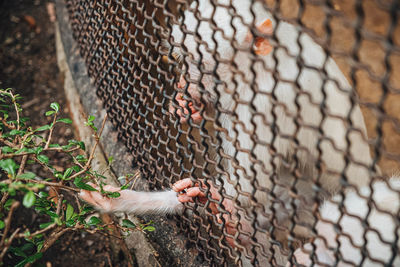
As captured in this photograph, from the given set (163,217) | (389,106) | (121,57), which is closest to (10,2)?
(121,57)

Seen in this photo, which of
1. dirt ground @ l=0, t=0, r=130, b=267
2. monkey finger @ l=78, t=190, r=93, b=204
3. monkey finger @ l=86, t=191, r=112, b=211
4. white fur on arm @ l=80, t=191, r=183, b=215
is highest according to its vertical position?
monkey finger @ l=78, t=190, r=93, b=204

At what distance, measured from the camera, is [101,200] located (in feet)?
7.32

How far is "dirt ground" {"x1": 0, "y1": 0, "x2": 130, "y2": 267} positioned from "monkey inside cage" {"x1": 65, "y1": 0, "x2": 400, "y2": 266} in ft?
2.36

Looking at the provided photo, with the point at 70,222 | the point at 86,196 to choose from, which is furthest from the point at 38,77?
the point at 70,222

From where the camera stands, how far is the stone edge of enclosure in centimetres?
233

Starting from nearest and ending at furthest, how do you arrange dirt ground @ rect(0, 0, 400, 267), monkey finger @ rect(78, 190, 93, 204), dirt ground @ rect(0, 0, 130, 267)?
monkey finger @ rect(78, 190, 93, 204), dirt ground @ rect(0, 0, 130, 267), dirt ground @ rect(0, 0, 400, 267)

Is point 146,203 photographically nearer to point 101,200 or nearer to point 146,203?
point 146,203

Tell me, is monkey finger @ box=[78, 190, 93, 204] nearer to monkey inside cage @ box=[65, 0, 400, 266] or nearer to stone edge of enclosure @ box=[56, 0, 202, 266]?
monkey inside cage @ box=[65, 0, 400, 266]

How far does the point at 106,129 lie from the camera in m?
3.03

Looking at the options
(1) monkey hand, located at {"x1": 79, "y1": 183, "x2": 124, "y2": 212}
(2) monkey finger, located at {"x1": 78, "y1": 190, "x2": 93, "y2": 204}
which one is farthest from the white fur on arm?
(2) monkey finger, located at {"x1": 78, "y1": 190, "x2": 93, "y2": 204}

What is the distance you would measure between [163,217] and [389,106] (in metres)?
2.81

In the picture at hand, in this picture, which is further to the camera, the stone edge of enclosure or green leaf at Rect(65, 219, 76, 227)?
the stone edge of enclosure

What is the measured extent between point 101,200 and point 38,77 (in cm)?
245

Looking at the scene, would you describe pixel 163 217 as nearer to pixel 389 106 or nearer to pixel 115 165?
pixel 115 165
